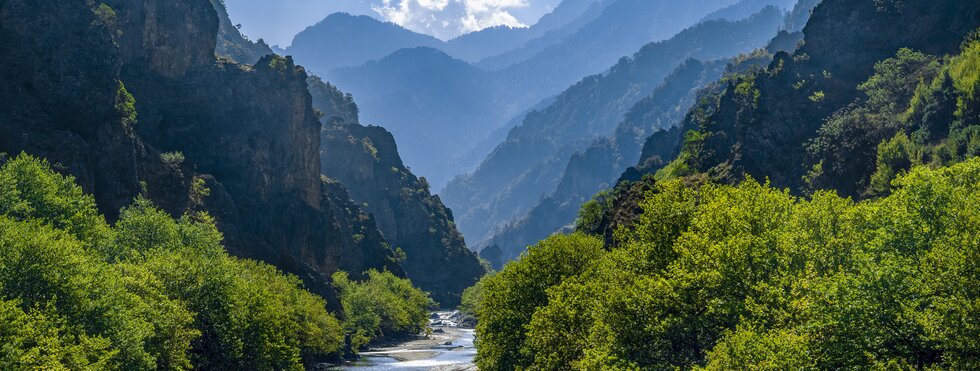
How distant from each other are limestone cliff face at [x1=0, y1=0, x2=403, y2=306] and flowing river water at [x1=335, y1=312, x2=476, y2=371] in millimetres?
21780

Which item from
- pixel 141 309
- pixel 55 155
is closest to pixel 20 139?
pixel 55 155

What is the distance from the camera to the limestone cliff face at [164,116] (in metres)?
102

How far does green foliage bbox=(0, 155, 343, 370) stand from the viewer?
4500 centimetres

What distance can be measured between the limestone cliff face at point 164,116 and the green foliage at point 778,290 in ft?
235

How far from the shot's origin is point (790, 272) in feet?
136

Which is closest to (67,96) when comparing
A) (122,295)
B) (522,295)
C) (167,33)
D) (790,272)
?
(167,33)

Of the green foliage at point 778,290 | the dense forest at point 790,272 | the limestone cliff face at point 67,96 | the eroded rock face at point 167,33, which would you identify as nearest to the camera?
the green foliage at point 778,290

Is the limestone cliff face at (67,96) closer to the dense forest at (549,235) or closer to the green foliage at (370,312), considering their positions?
the dense forest at (549,235)

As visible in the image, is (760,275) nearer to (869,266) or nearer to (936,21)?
(869,266)

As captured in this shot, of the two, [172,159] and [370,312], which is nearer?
[172,159]

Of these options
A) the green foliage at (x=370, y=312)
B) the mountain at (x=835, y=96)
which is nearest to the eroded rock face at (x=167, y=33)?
the green foliage at (x=370, y=312)

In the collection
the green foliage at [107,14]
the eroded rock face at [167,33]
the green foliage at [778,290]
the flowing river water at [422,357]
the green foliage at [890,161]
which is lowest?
the green foliage at [778,290]

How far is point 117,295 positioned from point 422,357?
320 feet

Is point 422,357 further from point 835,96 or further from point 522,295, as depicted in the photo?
point 835,96
